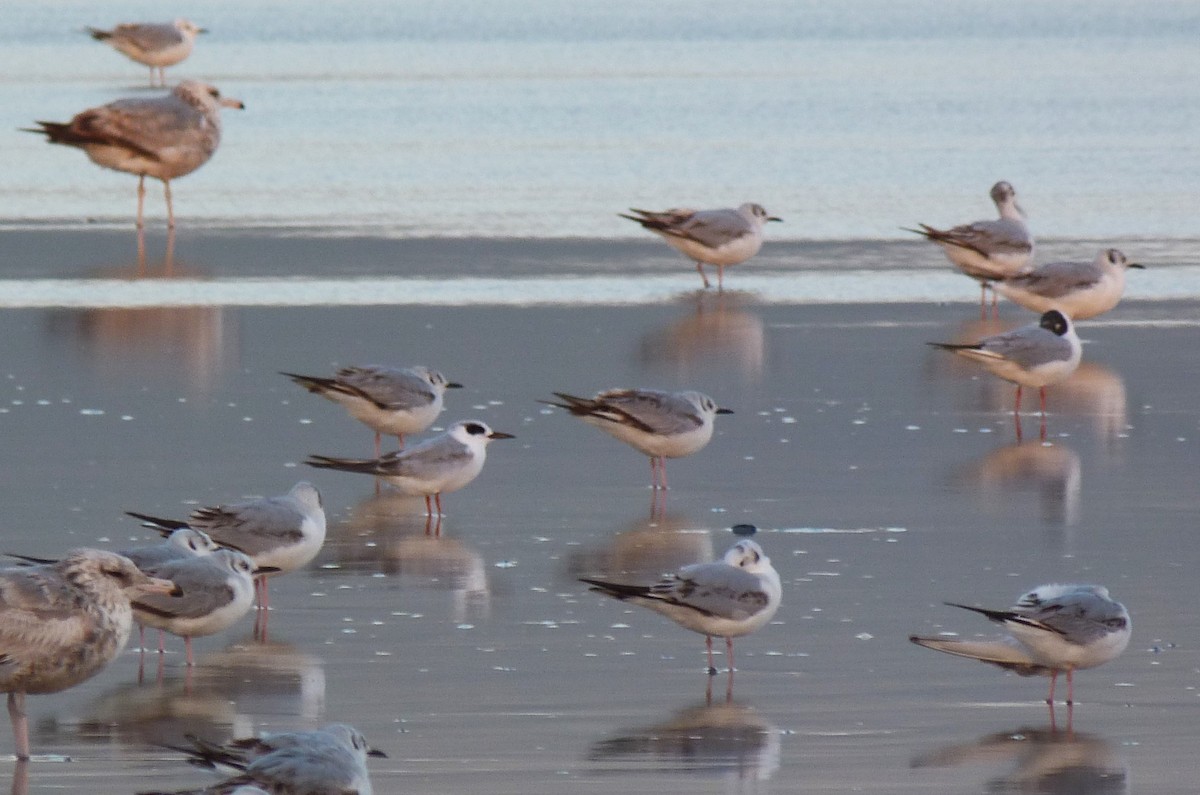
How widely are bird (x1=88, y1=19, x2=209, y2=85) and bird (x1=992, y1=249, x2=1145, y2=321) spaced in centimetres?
2371

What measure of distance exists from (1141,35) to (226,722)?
154 ft

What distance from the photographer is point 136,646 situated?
9258mm

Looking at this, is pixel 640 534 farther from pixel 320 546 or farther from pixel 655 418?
pixel 320 546

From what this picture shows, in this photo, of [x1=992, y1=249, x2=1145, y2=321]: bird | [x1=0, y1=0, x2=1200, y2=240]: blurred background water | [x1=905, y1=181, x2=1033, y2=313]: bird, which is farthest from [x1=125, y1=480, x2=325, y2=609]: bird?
[x1=0, y1=0, x2=1200, y2=240]: blurred background water

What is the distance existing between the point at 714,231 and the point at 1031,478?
21.6 ft

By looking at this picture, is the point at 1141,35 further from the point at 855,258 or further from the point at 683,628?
the point at 683,628

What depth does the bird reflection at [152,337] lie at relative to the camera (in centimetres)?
1526

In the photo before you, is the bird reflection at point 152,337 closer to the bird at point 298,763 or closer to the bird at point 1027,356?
the bird at point 1027,356

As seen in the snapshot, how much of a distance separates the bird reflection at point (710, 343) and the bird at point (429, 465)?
3918mm

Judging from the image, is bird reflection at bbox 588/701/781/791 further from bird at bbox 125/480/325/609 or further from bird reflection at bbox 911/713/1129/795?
bird at bbox 125/480/325/609

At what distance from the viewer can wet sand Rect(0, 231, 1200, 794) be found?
7.76 m

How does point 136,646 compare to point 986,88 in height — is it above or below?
below

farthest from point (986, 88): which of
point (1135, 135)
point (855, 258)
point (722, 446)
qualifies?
point (722, 446)

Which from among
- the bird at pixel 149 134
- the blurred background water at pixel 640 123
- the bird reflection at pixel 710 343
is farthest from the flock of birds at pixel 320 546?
the bird at pixel 149 134
